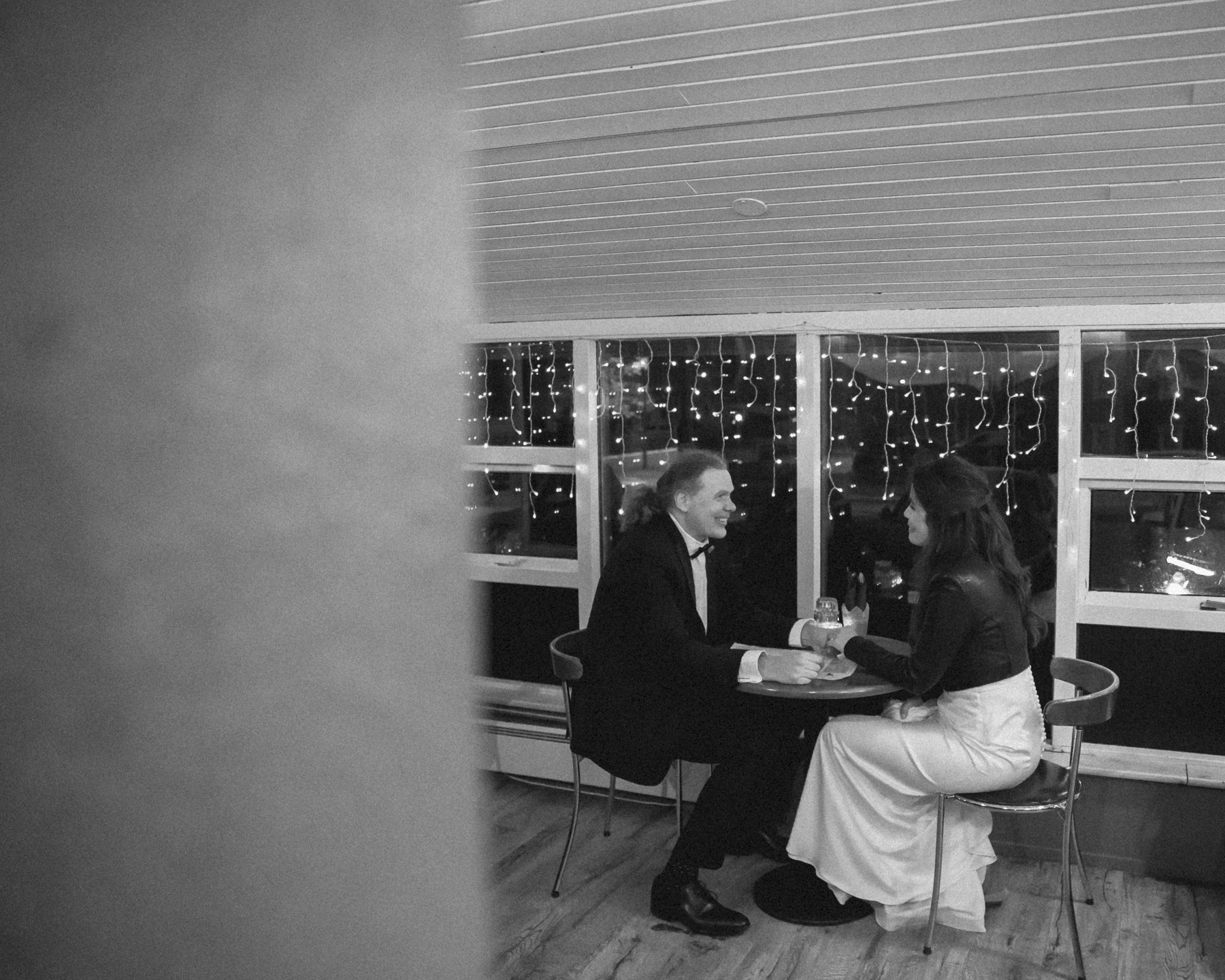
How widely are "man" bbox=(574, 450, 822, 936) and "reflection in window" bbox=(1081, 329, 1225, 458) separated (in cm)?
144

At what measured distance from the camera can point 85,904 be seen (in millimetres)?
375

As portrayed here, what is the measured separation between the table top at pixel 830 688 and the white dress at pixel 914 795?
0.50ft

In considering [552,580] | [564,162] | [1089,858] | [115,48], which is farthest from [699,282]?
[115,48]

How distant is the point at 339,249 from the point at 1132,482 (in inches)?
169

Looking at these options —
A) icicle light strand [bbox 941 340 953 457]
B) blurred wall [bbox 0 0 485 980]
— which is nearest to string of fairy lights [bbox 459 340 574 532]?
icicle light strand [bbox 941 340 953 457]

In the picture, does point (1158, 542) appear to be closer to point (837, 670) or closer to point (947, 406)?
point (947, 406)

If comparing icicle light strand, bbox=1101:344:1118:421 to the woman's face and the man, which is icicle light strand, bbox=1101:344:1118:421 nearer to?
the woman's face

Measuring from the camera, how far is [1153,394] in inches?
160

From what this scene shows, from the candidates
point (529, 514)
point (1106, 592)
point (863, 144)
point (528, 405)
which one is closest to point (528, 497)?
point (529, 514)

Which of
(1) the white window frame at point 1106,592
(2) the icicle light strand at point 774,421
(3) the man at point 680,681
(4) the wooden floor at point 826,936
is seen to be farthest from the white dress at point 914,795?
(2) the icicle light strand at point 774,421

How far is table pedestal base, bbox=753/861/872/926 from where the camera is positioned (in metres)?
3.60

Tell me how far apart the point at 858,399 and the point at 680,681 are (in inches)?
61.7

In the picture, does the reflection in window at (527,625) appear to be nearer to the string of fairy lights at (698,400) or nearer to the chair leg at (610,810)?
the string of fairy lights at (698,400)

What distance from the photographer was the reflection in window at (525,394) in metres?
5.04
